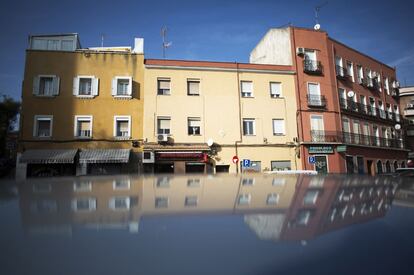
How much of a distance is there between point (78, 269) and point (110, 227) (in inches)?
13.0

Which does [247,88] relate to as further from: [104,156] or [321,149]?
[104,156]

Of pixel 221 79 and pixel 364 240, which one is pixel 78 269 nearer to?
pixel 364 240

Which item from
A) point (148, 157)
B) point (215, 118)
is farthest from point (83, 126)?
point (215, 118)

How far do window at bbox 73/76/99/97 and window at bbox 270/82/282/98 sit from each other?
13.8 m

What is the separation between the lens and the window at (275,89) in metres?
21.3

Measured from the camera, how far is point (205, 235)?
106 cm

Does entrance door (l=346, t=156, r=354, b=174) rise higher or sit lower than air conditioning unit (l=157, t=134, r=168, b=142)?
lower

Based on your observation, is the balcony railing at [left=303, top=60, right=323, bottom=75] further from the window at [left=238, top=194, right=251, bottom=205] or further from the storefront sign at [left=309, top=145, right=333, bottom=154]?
the window at [left=238, top=194, right=251, bottom=205]

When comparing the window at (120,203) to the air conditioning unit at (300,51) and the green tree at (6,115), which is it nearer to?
the air conditioning unit at (300,51)

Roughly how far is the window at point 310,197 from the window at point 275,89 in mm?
20274

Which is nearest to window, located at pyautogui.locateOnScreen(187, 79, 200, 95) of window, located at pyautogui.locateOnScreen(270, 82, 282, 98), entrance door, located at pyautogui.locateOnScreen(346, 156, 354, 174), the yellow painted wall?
the yellow painted wall

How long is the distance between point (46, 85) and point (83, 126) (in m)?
4.17

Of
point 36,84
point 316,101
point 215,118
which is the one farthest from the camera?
point 316,101

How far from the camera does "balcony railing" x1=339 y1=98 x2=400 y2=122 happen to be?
78.6 feet
